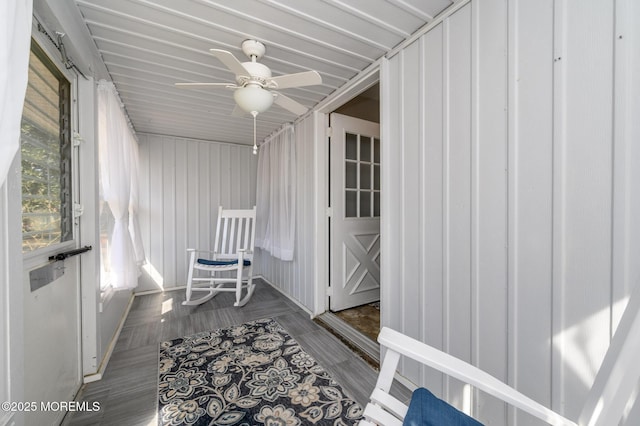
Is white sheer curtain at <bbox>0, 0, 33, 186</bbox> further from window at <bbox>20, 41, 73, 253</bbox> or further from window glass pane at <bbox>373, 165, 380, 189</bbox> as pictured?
window glass pane at <bbox>373, 165, 380, 189</bbox>

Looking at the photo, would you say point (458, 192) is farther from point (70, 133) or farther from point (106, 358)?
point (106, 358)

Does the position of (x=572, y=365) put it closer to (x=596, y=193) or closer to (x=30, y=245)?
(x=596, y=193)

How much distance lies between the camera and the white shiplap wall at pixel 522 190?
81 centimetres

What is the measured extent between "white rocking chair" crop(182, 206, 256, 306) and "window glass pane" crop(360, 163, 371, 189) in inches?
56.9

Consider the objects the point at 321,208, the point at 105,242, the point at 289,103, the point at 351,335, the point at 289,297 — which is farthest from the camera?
the point at 289,297

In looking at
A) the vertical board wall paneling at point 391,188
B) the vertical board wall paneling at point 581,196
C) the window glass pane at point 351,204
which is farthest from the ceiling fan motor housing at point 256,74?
the window glass pane at point 351,204

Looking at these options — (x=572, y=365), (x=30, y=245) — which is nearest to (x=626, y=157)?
(x=572, y=365)

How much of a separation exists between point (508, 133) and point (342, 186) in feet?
5.33

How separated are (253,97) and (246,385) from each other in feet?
5.65

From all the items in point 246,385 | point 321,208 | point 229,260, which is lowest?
point 246,385

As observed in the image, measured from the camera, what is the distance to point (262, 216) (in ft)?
11.6

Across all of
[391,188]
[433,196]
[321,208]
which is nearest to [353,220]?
[321,208]

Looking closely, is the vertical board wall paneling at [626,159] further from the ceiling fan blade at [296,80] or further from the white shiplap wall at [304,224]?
the white shiplap wall at [304,224]

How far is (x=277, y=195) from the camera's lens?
317 cm
